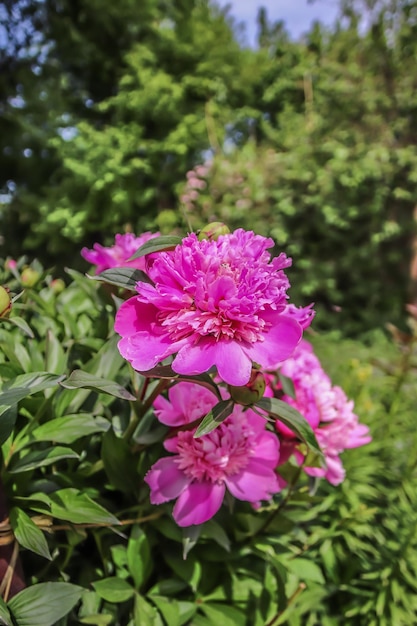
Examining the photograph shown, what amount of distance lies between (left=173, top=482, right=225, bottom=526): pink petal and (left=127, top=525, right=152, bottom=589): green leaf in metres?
0.07

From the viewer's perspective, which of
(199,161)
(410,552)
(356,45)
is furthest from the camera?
(199,161)

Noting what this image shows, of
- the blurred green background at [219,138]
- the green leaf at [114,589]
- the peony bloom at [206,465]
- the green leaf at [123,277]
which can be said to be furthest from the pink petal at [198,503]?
the blurred green background at [219,138]

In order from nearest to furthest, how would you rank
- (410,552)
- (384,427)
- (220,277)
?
(220,277)
(410,552)
(384,427)

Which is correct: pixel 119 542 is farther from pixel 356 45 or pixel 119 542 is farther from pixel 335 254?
pixel 356 45

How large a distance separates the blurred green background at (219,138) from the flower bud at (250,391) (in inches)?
128

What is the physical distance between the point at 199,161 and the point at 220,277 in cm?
434

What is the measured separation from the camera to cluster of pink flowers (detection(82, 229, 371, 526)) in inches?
16.9

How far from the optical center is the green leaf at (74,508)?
0.47m

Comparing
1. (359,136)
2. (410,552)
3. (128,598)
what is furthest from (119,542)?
(359,136)

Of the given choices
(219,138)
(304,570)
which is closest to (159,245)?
(304,570)

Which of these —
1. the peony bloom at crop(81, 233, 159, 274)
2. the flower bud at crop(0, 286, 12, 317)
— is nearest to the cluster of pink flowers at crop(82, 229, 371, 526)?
the flower bud at crop(0, 286, 12, 317)

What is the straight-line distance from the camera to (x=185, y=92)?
4.41m

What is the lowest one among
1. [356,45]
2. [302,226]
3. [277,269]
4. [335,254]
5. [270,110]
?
[335,254]

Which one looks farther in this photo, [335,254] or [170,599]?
[335,254]
